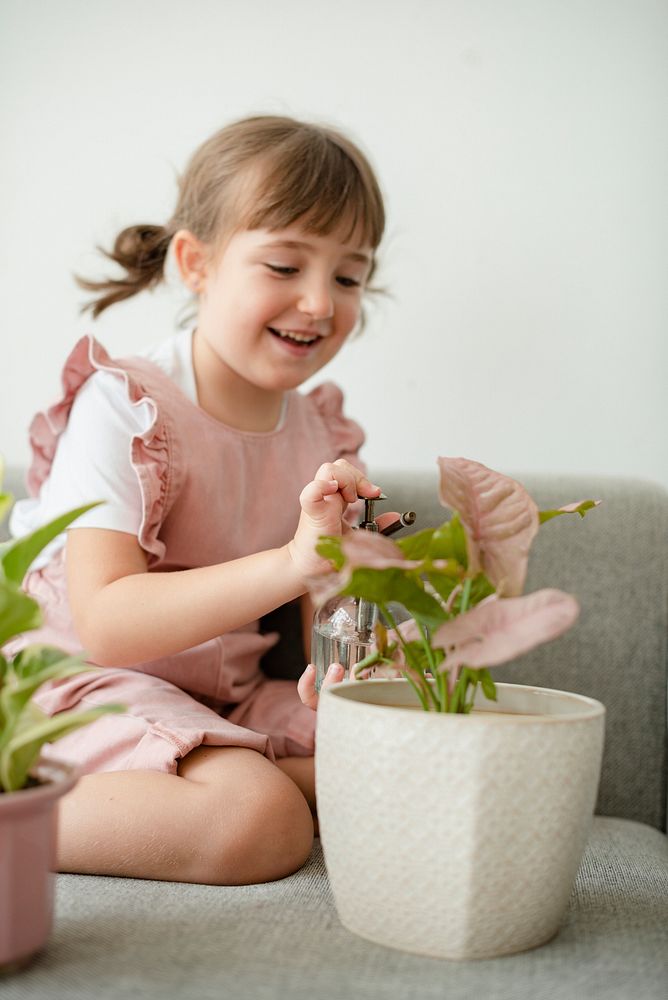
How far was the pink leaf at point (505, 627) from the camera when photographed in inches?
21.8

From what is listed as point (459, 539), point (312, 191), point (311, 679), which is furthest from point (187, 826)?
point (312, 191)

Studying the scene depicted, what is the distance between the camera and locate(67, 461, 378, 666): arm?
34.1 inches

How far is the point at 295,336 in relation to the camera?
1.17 meters

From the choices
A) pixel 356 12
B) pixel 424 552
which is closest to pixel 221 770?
pixel 424 552

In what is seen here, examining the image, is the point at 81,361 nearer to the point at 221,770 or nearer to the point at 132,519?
the point at 132,519

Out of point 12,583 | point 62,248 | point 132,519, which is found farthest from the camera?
point 62,248

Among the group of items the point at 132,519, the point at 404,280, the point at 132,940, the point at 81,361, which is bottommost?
the point at 132,940

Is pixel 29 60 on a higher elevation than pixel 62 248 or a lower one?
higher

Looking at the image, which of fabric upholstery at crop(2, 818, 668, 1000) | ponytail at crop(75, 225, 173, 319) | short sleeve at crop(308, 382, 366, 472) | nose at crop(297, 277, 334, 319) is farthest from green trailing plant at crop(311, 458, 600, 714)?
ponytail at crop(75, 225, 173, 319)

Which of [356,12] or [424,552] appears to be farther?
[356,12]

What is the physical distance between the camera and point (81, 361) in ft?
3.73

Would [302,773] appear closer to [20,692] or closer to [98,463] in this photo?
[98,463]

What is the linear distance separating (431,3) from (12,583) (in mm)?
1059

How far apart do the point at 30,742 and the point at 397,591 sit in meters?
0.23
